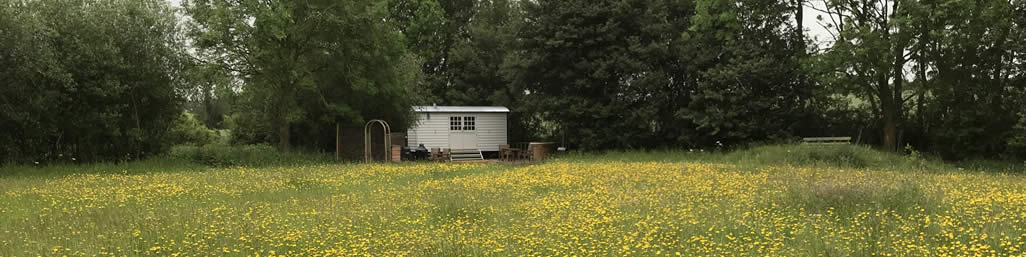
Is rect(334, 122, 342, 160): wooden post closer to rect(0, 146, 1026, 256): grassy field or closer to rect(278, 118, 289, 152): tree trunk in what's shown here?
rect(278, 118, 289, 152): tree trunk

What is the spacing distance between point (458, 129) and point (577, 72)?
6244 millimetres

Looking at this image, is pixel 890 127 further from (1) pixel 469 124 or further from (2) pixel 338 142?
(2) pixel 338 142

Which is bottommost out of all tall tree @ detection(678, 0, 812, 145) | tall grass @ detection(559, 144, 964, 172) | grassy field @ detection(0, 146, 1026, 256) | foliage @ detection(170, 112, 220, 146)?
grassy field @ detection(0, 146, 1026, 256)

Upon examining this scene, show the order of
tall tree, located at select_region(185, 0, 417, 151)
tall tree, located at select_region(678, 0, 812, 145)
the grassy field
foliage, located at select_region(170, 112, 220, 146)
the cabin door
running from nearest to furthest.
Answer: the grassy field
tall tree, located at select_region(185, 0, 417, 151)
tall tree, located at select_region(678, 0, 812, 145)
the cabin door
foliage, located at select_region(170, 112, 220, 146)

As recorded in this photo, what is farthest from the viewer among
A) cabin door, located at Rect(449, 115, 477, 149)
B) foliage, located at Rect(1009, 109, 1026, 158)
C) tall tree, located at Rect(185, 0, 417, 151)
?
cabin door, located at Rect(449, 115, 477, 149)

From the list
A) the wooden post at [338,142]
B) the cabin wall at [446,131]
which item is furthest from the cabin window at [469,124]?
the wooden post at [338,142]

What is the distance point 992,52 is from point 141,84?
28.0 m

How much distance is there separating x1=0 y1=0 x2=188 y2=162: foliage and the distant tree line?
0.16ft

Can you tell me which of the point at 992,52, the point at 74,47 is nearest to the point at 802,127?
the point at 992,52

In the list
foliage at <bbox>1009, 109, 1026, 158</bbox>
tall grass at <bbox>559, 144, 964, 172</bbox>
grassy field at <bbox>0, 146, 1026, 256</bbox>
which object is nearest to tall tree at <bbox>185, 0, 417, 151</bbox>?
grassy field at <bbox>0, 146, 1026, 256</bbox>

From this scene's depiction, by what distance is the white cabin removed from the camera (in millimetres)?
30109

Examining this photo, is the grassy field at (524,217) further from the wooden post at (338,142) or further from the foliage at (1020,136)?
the wooden post at (338,142)

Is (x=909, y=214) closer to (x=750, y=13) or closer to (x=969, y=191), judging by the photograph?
(x=969, y=191)

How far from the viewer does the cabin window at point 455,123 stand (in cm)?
3044
